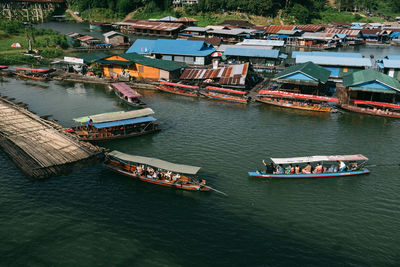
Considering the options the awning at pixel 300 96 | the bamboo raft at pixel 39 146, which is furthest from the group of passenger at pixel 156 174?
the awning at pixel 300 96

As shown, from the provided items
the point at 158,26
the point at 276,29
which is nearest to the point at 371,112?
the point at 276,29

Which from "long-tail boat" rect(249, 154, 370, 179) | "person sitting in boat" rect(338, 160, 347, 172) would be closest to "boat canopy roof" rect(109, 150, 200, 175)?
"long-tail boat" rect(249, 154, 370, 179)

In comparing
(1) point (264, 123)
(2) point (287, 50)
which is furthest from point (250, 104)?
(2) point (287, 50)

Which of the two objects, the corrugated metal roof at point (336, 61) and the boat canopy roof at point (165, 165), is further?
the corrugated metal roof at point (336, 61)

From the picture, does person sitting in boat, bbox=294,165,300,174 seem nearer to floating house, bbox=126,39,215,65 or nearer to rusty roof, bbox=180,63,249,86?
rusty roof, bbox=180,63,249,86

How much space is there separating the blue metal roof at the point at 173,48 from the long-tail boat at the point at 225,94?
Answer: 2216 cm

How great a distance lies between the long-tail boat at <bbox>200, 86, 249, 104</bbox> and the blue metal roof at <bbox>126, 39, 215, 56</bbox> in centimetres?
2216

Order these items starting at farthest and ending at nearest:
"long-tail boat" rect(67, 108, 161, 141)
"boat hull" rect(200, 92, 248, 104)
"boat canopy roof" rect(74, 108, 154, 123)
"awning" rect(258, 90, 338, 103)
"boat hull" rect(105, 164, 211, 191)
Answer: "boat hull" rect(200, 92, 248, 104) → "awning" rect(258, 90, 338, 103) → "boat canopy roof" rect(74, 108, 154, 123) → "long-tail boat" rect(67, 108, 161, 141) → "boat hull" rect(105, 164, 211, 191)

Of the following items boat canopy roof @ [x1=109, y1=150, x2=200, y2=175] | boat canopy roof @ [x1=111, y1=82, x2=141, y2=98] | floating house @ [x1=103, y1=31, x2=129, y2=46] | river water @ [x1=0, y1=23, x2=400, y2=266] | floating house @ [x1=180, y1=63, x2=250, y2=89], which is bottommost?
river water @ [x1=0, y1=23, x2=400, y2=266]

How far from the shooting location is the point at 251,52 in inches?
3152

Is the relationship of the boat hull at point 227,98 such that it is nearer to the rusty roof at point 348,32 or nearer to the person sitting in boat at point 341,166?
the person sitting in boat at point 341,166

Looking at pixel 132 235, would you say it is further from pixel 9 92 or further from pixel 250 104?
pixel 9 92

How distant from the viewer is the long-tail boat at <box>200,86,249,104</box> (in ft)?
183

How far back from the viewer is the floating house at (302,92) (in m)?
52.5
